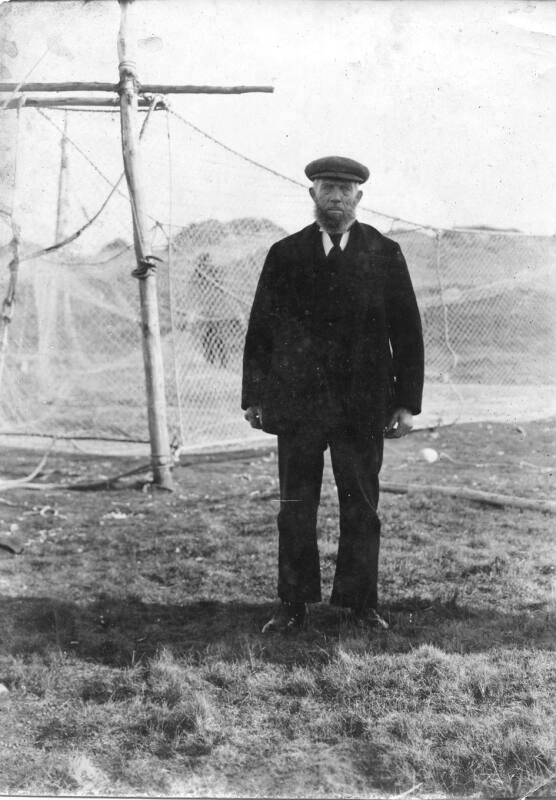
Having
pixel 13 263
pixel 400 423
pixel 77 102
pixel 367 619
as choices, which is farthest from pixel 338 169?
pixel 77 102

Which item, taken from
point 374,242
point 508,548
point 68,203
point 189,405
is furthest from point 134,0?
point 189,405

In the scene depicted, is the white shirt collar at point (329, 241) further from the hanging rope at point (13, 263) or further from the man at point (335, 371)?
the hanging rope at point (13, 263)

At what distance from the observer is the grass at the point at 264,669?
1.84m

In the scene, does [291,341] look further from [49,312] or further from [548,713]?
[49,312]

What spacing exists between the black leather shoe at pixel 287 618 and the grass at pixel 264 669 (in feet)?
0.20

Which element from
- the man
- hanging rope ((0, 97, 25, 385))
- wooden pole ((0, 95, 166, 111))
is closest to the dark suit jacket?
the man

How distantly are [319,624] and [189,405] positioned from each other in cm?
359

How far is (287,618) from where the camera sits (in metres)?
2.66

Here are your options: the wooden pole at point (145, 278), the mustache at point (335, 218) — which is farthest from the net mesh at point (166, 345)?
the mustache at point (335, 218)

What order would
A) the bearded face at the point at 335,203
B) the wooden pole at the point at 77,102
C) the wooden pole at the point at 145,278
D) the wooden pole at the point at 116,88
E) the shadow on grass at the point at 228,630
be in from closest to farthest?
the shadow on grass at the point at 228,630 → the bearded face at the point at 335,203 → the wooden pole at the point at 116,88 → the wooden pole at the point at 77,102 → the wooden pole at the point at 145,278

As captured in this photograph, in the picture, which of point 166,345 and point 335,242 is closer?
point 335,242

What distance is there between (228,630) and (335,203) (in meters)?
1.60

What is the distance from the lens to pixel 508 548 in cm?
355

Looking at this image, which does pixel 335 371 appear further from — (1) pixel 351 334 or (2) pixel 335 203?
(2) pixel 335 203
